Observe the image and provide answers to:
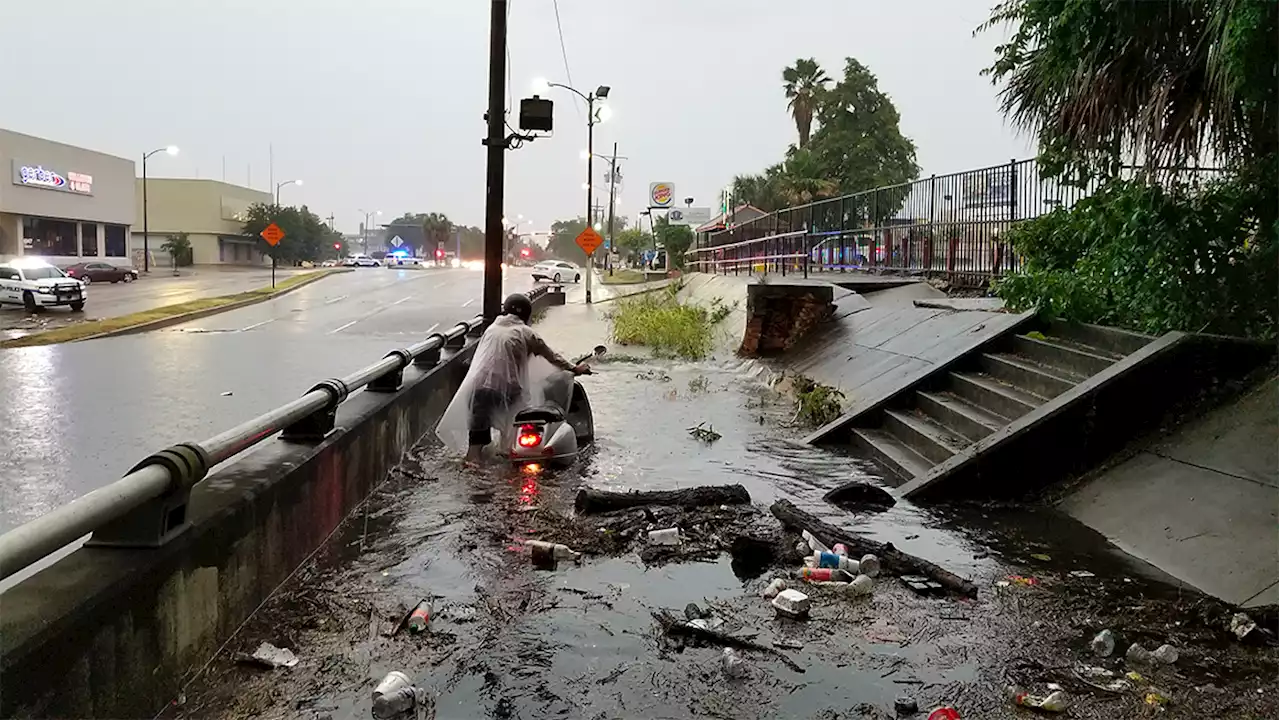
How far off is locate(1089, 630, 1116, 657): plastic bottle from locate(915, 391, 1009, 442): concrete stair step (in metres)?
3.62

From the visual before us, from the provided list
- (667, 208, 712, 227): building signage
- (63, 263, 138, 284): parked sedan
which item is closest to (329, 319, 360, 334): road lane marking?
(63, 263, 138, 284): parked sedan

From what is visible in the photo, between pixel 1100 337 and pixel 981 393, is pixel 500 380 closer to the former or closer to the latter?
pixel 981 393

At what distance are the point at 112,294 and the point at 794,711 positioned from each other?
140ft

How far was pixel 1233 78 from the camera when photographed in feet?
22.7

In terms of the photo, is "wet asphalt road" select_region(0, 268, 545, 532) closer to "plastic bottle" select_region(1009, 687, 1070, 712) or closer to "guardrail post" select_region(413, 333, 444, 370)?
"guardrail post" select_region(413, 333, 444, 370)

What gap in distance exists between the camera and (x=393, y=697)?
398 centimetres

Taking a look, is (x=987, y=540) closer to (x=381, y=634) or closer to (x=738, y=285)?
(x=381, y=634)

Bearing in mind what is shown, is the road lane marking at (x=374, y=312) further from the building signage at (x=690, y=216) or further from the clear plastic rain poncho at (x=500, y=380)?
the building signage at (x=690, y=216)

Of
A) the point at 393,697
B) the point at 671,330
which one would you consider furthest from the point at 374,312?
the point at 393,697

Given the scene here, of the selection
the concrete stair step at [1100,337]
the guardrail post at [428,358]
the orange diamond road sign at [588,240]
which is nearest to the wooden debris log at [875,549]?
the concrete stair step at [1100,337]

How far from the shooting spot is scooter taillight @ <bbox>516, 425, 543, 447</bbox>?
841 centimetres

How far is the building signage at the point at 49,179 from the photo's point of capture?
170 feet

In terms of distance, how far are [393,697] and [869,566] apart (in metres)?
3.07

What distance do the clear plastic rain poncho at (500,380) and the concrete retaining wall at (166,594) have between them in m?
1.84
